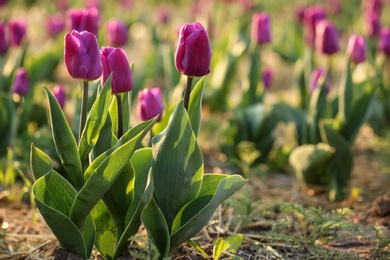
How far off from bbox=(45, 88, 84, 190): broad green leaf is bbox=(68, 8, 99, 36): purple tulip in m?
0.87

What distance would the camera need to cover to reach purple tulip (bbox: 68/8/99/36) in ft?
9.00

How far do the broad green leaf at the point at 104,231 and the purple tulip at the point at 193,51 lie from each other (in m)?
0.53

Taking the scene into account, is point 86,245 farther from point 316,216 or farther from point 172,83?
point 172,83

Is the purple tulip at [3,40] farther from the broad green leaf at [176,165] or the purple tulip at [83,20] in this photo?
the broad green leaf at [176,165]

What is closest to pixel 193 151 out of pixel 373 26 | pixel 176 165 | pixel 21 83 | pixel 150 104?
pixel 176 165

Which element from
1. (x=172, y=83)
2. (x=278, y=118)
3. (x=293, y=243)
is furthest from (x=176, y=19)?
(x=293, y=243)

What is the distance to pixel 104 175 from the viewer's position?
189 cm

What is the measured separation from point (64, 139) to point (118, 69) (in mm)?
252

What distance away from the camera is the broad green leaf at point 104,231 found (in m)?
2.14

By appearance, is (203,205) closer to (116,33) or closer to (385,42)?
(116,33)

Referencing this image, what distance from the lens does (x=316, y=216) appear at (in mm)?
2320

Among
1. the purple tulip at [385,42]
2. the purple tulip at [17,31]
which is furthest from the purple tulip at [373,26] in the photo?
the purple tulip at [17,31]

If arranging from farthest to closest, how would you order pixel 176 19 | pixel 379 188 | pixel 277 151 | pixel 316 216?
pixel 176 19, pixel 277 151, pixel 379 188, pixel 316 216

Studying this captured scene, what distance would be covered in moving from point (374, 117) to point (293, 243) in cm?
173
